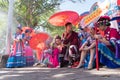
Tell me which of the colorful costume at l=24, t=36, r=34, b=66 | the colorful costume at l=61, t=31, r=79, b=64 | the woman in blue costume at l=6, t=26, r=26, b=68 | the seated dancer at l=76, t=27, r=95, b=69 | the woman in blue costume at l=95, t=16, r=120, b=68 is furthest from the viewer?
the colorful costume at l=24, t=36, r=34, b=66

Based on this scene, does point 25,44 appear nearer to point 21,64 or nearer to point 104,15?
point 21,64

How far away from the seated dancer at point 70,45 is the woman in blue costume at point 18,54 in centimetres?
187

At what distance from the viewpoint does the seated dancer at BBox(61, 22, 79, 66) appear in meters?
8.11

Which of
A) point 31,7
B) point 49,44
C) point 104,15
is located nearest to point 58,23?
point 49,44

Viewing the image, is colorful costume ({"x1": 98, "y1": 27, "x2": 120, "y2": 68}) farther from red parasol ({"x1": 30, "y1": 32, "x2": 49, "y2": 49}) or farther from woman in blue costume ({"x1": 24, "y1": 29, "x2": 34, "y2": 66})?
woman in blue costume ({"x1": 24, "y1": 29, "x2": 34, "y2": 66})

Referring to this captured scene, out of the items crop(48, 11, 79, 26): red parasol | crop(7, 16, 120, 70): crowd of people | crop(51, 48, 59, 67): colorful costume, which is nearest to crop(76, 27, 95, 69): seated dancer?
crop(7, 16, 120, 70): crowd of people

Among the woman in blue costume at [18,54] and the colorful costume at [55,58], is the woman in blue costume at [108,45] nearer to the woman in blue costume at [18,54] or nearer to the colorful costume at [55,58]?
the colorful costume at [55,58]

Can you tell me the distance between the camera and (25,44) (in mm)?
10352

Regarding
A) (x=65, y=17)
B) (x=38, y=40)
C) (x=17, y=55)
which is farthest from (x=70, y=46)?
(x=38, y=40)

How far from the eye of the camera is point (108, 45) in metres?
6.98

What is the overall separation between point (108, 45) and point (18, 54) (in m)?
3.71

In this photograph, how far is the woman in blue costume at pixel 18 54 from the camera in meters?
9.77

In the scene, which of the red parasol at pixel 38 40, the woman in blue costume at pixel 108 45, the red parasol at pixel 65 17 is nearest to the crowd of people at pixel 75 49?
the woman in blue costume at pixel 108 45

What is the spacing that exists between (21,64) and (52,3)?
1399cm
